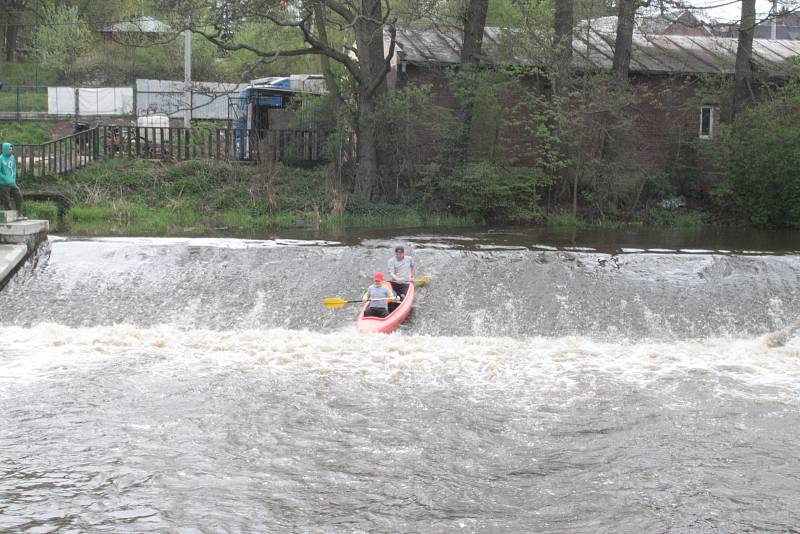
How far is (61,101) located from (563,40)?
24.3 meters

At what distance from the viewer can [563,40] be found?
23.6 m

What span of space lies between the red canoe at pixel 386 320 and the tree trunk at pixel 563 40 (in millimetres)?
11954

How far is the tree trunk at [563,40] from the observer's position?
23.8 m

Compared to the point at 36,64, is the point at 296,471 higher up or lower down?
lower down

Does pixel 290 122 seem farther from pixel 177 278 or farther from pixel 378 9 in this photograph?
pixel 177 278

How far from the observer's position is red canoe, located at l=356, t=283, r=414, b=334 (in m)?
13.9

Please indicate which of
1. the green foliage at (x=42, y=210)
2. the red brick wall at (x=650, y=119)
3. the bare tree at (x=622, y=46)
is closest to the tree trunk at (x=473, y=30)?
the red brick wall at (x=650, y=119)

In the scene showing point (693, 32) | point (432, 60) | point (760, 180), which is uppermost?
point (693, 32)

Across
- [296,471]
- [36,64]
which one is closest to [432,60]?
[296,471]

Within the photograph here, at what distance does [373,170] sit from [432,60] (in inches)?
189

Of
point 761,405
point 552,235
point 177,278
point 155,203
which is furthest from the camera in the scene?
point 155,203

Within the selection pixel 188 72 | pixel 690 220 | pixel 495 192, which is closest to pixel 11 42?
pixel 188 72

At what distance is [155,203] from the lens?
77.1 feet

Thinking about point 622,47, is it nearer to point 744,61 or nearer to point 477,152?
point 744,61
